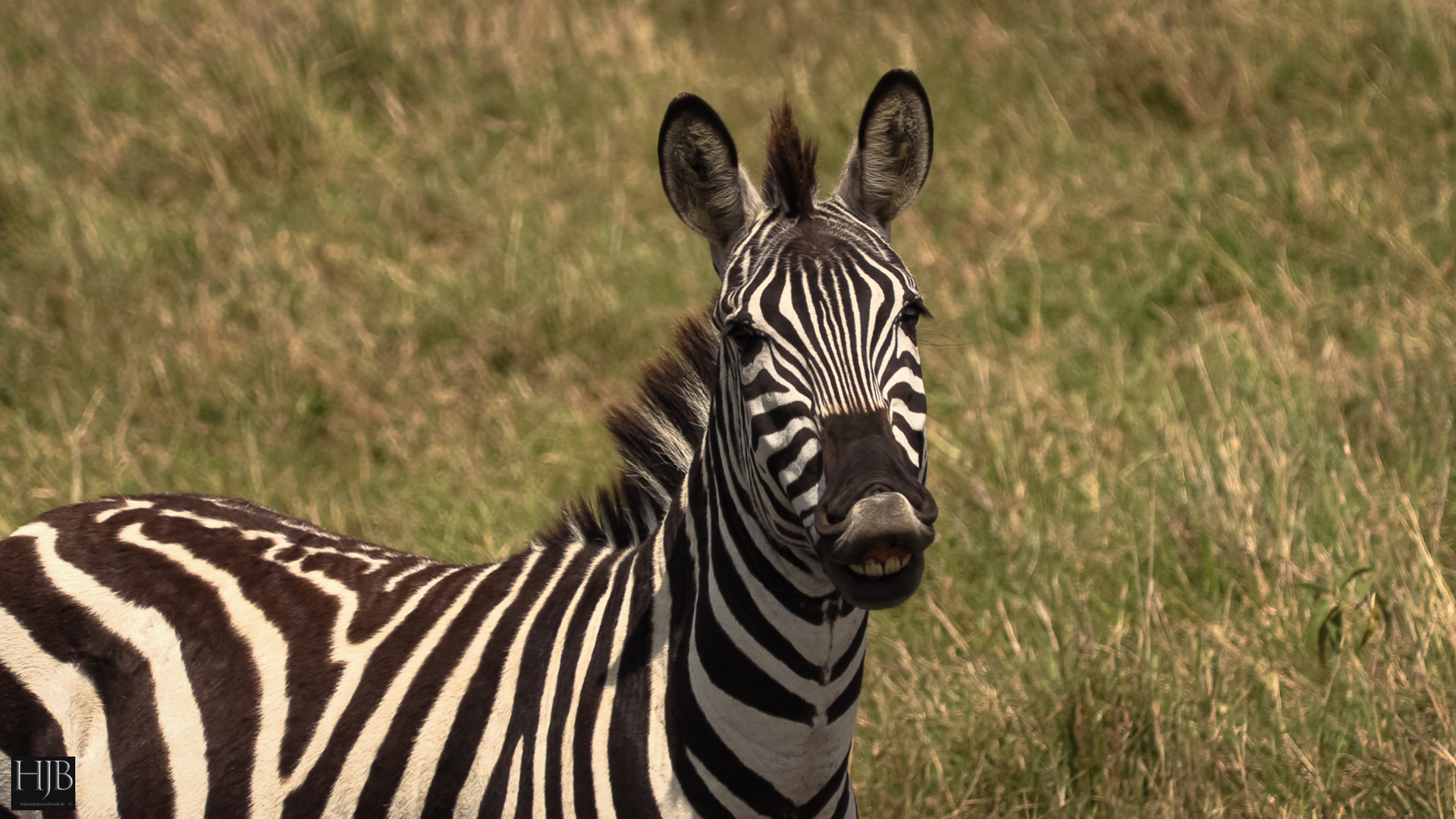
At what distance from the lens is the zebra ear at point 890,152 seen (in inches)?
112

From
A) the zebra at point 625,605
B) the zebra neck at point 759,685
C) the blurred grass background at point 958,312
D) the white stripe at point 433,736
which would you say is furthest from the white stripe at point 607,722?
the blurred grass background at point 958,312

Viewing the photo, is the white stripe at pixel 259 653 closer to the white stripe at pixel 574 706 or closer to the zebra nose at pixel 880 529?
the white stripe at pixel 574 706

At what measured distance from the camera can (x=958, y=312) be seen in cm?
697

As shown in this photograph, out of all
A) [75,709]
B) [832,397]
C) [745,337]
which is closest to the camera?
[832,397]

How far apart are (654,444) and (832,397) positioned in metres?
0.85

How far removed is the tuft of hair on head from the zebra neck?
558 mm

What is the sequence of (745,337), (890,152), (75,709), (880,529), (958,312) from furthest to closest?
(958,312), (75,709), (890,152), (745,337), (880,529)

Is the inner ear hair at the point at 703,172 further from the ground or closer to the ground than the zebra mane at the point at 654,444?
further from the ground

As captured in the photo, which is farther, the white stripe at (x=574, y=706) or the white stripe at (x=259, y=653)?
the white stripe at (x=259, y=653)

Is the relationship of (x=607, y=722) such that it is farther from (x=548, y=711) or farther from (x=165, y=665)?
(x=165, y=665)

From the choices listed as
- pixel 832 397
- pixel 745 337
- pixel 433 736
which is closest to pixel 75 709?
pixel 433 736

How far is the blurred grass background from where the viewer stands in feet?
13.0

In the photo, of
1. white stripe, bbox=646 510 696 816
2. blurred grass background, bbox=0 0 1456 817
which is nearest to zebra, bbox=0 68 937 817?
white stripe, bbox=646 510 696 816

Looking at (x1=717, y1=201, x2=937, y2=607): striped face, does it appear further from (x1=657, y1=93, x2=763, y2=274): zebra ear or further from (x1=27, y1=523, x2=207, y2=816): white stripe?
(x1=27, y1=523, x2=207, y2=816): white stripe
